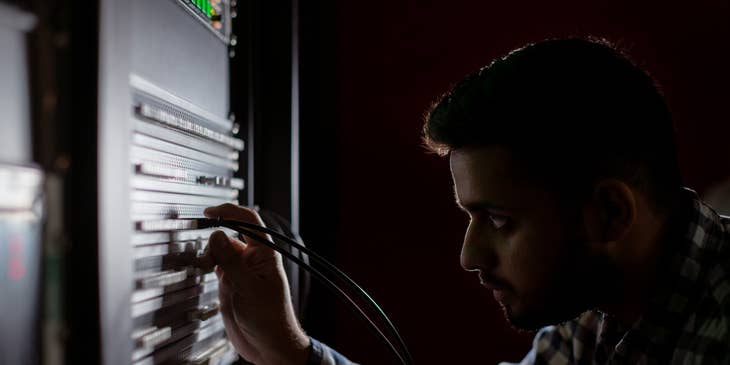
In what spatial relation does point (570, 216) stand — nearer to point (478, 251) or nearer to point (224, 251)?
point (478, 251)

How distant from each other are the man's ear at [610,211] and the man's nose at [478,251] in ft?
0.45

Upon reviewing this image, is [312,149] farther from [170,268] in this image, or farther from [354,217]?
[170,268]

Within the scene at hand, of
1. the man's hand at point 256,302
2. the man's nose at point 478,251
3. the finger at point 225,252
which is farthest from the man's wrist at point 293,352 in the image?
the man's nose at point 478,251

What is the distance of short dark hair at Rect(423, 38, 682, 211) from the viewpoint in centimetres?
78

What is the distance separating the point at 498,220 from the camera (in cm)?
84

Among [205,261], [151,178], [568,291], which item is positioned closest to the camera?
[151,178]

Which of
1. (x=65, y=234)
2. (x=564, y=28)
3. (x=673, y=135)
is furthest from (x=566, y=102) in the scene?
(x=564, y=28)

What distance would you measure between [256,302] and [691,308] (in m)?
0.62

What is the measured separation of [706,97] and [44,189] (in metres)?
1.45

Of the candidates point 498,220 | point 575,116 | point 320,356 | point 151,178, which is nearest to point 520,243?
point 498,220

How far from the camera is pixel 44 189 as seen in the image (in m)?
0.42

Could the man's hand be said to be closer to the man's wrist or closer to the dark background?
the man's wrist

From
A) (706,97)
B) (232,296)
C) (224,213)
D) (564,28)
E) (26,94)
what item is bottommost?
(232,296)

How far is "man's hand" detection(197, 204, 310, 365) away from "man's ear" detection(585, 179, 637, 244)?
453 millimetres
